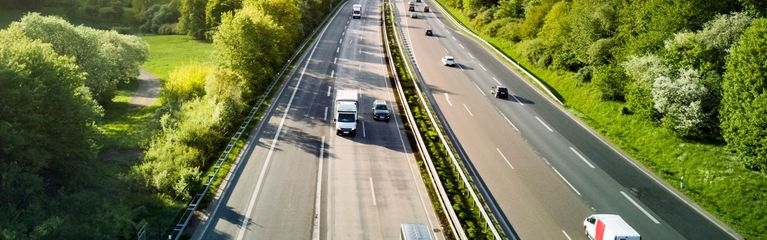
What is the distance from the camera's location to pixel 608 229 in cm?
2772

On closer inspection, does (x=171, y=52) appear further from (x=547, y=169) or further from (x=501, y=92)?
(x=547, y=169)

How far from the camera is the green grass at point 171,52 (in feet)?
274

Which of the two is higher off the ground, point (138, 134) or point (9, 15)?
point (9, 15)

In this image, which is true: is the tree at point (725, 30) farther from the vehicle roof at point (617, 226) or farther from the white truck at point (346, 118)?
the white truck at point (346, 118)

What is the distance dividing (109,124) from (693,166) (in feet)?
175

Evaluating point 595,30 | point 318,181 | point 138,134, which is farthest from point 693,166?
point 138,134

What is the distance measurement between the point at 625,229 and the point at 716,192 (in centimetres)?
1253

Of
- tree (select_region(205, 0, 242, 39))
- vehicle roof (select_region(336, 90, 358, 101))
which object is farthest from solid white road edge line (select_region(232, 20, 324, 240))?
tree (select_region(205, 0, 242, 39))

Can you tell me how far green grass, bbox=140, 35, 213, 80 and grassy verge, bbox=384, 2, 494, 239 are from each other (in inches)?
1513

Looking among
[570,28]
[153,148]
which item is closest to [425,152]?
[153,148]

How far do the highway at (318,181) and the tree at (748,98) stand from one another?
22.1 m

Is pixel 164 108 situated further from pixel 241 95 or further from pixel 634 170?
pixel 634 170

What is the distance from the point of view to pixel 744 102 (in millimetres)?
36312

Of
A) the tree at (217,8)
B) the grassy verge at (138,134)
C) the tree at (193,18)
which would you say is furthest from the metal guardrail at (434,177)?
the tree at (193,18)
